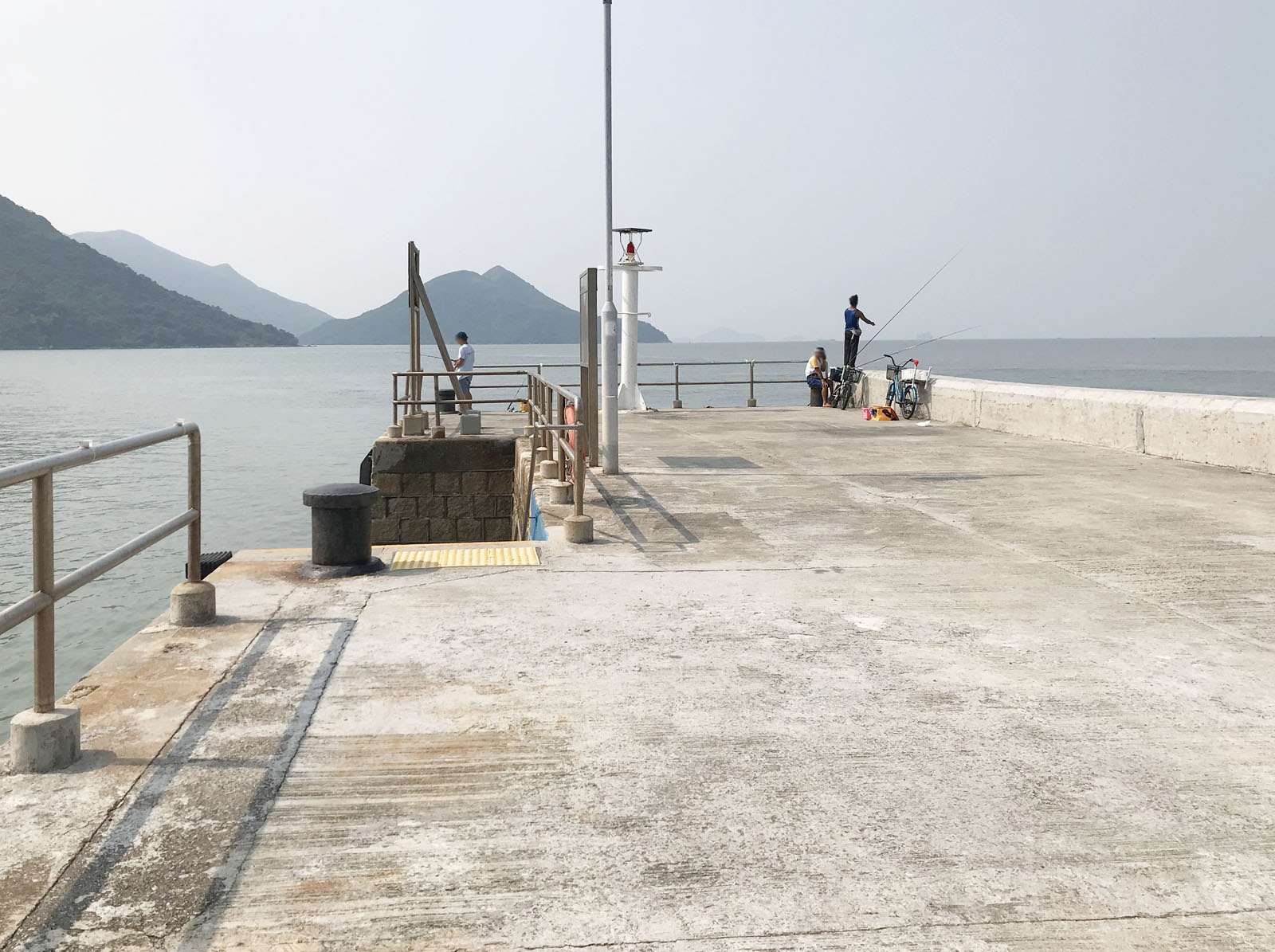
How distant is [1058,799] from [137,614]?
1591 cm

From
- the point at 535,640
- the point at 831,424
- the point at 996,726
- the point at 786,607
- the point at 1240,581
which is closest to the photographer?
the point at 996,726

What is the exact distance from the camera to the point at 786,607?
6.04 meters

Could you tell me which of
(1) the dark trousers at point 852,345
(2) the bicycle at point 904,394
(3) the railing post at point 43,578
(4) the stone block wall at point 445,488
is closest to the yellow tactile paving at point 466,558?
(3) the railing post at point 43,578

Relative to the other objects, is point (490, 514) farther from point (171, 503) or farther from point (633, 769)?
point (633, 769)

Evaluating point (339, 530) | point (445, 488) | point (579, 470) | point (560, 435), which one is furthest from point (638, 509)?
point (445, 488)

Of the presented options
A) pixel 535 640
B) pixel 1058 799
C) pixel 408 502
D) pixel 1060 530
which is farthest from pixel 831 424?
pixel 1058 799

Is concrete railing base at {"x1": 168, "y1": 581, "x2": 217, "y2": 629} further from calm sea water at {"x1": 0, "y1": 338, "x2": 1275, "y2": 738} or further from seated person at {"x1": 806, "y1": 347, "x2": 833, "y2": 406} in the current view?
seated person at {"x1": 806, "y1": 347, "x2": 833, "y2": 406}

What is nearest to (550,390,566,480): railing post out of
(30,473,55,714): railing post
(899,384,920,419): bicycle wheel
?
(30,473,55,714): railing post

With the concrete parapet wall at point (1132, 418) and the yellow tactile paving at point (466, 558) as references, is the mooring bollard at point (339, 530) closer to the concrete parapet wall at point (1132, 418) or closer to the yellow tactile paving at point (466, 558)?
the yellow tactile paving at point (466, 558)

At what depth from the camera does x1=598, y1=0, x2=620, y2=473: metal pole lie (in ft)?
37.8

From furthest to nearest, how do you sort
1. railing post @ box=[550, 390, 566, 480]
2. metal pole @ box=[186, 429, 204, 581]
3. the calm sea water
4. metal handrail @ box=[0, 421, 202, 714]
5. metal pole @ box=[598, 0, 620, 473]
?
the calm sea water < metal pole @ box=[598, 0, 620, 473] < railing post @ box=[550, 390, 566, 480] < metal pole @ box=[186, 429, 204, 581] < metal handrail @ box=[0, 421, 202, 714]

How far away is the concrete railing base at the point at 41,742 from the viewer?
3689 mm

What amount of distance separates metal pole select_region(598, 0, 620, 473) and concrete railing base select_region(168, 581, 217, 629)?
6.19m

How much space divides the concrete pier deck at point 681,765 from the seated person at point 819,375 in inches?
653
